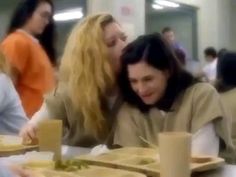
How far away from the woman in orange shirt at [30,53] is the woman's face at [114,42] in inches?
41.3

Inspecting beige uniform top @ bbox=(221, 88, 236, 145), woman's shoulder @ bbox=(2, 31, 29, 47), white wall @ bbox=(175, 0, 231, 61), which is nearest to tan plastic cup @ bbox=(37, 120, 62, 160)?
beige uniform top @ bbox=(221, 88, 236, 145)

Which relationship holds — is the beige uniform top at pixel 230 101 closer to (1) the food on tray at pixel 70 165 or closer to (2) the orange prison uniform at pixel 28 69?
Answer: (2) the orange prison uniform at pixel 28 69

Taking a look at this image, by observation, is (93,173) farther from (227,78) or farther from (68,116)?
(227,78)

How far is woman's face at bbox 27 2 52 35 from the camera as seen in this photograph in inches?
124

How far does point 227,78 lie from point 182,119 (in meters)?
1.07

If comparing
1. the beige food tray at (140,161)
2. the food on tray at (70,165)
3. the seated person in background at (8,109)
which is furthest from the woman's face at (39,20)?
the food on tray at (70,165)

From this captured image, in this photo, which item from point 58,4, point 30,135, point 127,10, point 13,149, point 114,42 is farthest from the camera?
point 58,4

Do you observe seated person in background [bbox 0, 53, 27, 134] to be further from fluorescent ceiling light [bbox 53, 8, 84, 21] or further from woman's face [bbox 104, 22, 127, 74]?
fluorescent ceiling light [bbox 53, 8, 84, 21]

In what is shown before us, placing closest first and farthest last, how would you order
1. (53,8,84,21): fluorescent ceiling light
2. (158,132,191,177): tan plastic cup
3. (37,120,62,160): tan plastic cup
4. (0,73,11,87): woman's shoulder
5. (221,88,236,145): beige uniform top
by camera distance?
(158,132,191,177): tan plastic cup < (37,120,62,160): tan plastic cup < (0,73,11,87): woman's shoulder < (221,88,236,145): beige uniform top < (53,8,84,21): fluorescent ceiling light

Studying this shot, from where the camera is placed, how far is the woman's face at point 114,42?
80.2 inches

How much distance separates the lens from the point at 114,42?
2057 millimetres

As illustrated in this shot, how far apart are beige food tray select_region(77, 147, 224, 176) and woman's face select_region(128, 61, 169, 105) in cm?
26

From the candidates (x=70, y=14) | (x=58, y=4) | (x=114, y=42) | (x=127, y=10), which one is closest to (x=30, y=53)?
(x=114, y=42)

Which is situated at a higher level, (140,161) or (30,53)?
(30,53)
